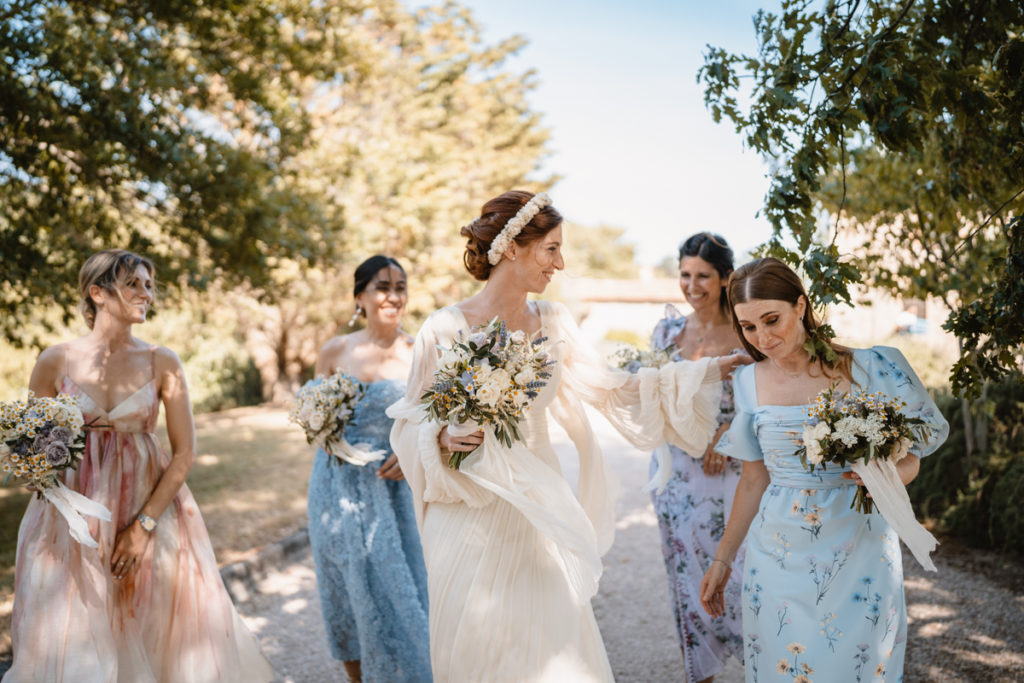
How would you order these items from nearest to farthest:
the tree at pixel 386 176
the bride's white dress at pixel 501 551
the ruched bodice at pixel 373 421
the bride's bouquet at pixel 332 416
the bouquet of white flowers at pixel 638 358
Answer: the bride's white dress at pixel 501 551 → the bouquet of white flowers at pixel 638 358 → the bride's bouquet at pixel 332 416 → the ruched bodice at pixel 373 421 → the tree at pixel 386 176

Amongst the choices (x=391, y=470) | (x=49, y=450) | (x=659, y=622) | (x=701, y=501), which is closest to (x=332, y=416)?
(x=391, y=470)

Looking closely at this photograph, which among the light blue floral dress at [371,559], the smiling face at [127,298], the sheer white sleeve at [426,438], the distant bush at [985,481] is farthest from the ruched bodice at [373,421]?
the distant bush at [985,481]

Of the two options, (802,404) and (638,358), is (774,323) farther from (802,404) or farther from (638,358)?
(638,358)

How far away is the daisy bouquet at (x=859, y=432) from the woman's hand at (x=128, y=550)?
323 cm

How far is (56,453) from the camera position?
3.50 m

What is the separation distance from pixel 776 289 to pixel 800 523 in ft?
3.19

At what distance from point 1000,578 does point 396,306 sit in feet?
19.7

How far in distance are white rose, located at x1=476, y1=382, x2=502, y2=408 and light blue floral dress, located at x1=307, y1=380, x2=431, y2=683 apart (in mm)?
2190

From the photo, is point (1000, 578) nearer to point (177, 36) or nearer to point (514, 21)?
point (177, 36)

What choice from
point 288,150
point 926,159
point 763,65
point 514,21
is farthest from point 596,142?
point 763,65

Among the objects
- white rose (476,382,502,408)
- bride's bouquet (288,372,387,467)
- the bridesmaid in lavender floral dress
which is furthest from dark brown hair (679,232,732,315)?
white rose (476,382,502,408)

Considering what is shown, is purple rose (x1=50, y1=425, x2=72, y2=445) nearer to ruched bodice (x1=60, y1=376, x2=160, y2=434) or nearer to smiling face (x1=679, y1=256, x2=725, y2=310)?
ruched bodice (x1=60, y1=376, x2=160, y2=434)

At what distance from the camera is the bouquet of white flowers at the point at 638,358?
4480 mm

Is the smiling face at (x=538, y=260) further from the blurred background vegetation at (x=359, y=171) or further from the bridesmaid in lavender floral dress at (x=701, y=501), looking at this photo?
the bridesmaid in lavender floral dress at (x=701, y=501)
